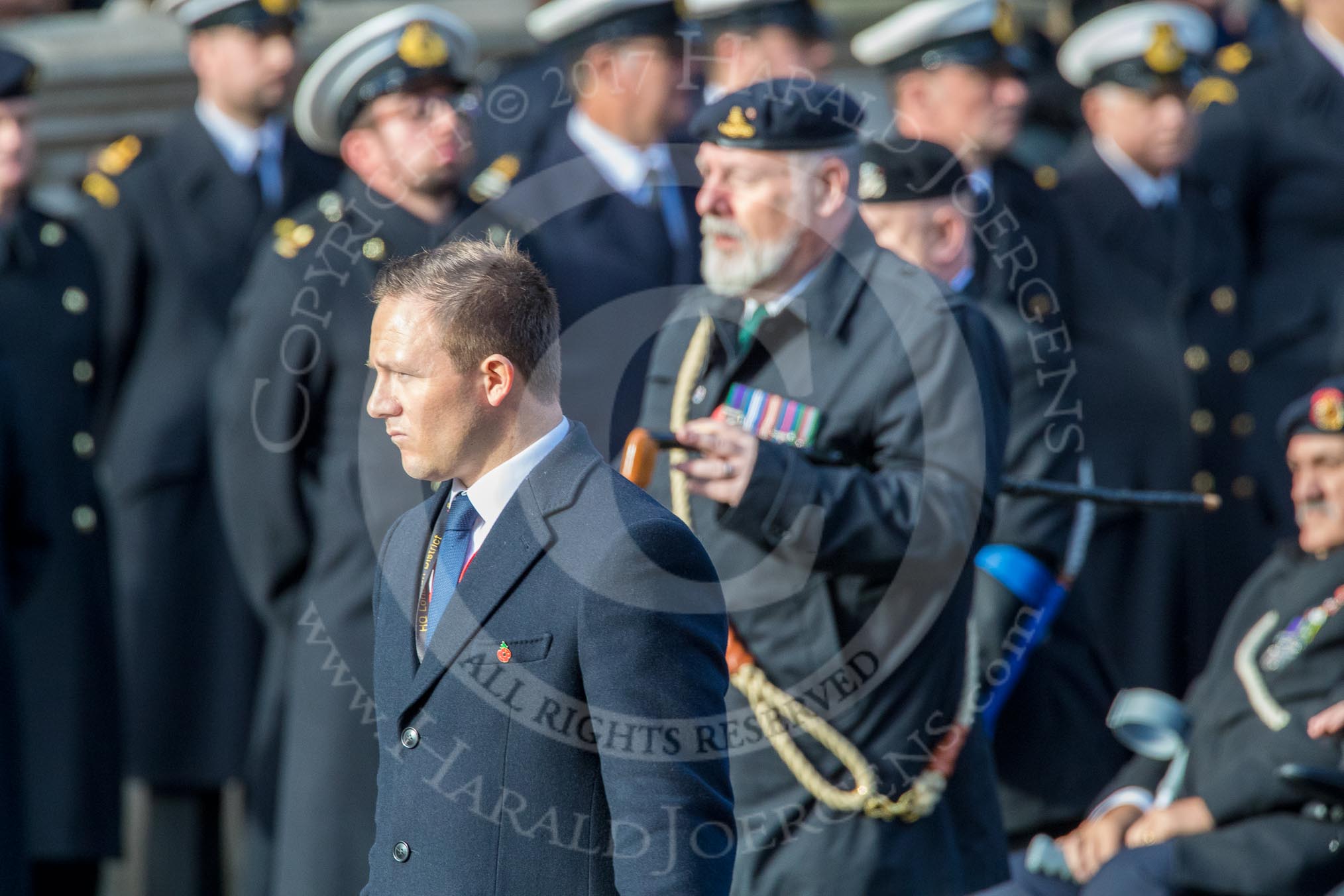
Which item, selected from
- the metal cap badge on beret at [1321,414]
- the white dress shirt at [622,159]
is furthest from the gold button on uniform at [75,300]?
the metal cap badge on beret at [1321,414]

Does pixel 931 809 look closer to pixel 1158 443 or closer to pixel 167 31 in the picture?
pixel 1158 443

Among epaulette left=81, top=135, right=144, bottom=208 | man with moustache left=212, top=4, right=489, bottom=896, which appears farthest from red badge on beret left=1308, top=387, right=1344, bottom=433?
epaulette left=81, top=135, right=144, bottom=208

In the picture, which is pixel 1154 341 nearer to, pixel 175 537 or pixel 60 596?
pixel 175 537

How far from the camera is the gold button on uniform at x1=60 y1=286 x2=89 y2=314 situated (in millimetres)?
6348

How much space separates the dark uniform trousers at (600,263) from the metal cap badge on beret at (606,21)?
282mm

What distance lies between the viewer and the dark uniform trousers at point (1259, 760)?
4.75 m

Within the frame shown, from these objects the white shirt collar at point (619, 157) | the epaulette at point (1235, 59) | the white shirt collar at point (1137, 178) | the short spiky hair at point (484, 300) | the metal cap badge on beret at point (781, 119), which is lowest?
the white shirt collar at point (1137, 178)

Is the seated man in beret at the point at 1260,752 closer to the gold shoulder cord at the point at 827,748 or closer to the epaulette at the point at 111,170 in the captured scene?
the gold shoulder cord at the point at 827,748

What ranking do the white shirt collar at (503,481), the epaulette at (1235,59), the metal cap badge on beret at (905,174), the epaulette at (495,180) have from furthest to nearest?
the epaulette at (1235,59), the epaulette at (495,180), the metal cap badge on beret at (905,174), the white shirt collar at (503,481)

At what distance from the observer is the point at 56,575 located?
6.20m

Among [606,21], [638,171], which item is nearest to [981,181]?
[638,171]

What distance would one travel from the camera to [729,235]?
4363 millimetres

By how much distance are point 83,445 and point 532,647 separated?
3.54 metres

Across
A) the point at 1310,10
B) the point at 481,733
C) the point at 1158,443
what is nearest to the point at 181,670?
the point at 1158,443
